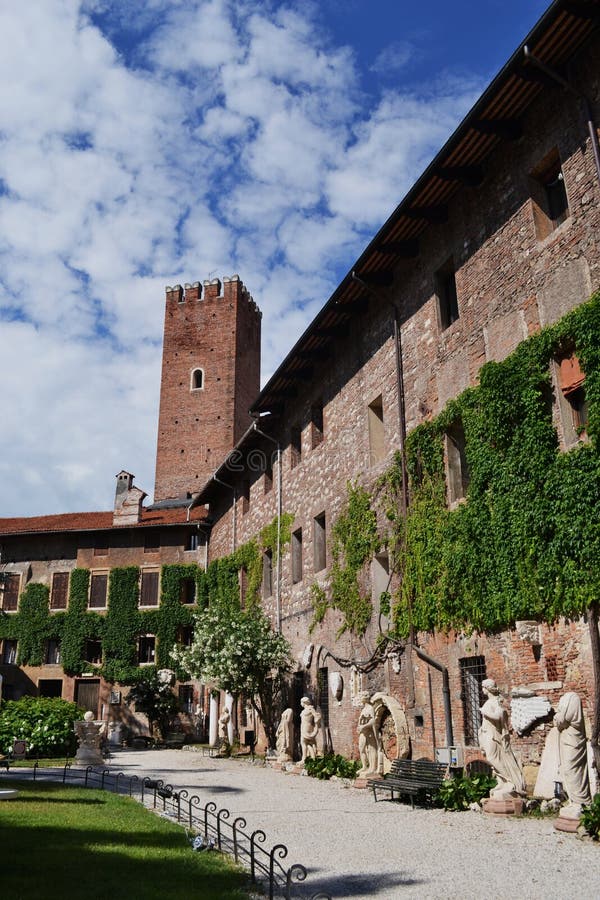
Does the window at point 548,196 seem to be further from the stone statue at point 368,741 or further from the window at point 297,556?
the window at point 297,556

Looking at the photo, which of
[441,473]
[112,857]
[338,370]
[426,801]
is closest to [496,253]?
[441,473]

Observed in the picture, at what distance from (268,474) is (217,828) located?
16154mm

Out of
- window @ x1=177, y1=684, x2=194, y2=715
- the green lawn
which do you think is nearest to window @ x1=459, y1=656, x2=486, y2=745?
the green lawn

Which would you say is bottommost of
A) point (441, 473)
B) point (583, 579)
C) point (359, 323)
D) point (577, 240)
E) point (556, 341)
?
point (583, 579)

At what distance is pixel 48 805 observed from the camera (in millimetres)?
10391

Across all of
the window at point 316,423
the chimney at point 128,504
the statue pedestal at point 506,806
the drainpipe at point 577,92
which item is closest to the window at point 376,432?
the window at point 316,423

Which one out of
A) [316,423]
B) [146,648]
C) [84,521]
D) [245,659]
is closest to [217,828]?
[245,659]

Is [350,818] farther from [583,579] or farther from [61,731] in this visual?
[61,731]

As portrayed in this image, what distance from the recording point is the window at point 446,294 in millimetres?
13859

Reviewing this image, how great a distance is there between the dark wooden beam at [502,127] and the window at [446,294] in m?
2.50

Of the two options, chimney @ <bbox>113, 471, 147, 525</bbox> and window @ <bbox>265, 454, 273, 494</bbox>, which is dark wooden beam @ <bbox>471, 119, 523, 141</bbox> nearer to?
window @ <bbox>265, 454, 273, 494</bbox>

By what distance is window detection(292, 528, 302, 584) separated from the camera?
65.6ft

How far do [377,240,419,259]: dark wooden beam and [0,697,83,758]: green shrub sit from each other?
1312cm

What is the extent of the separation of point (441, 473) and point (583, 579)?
3.97m
